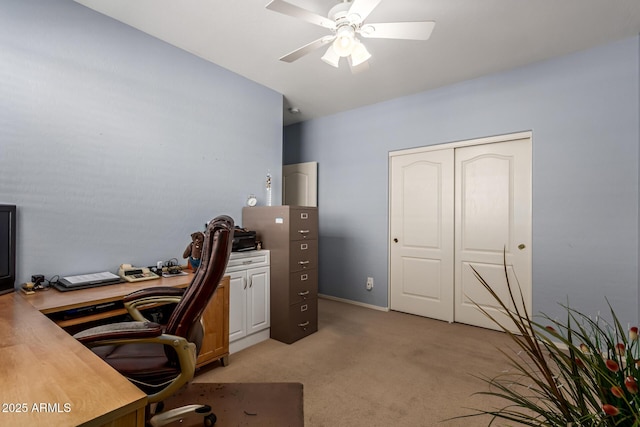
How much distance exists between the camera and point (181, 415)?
168cm

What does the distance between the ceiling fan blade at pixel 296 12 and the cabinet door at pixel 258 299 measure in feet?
6.74

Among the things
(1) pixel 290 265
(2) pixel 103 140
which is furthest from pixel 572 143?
(2) pixel 103 140

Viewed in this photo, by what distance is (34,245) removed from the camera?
81.6 inches

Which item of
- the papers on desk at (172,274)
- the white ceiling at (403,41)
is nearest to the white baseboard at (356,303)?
the papers on desk at (172,274)

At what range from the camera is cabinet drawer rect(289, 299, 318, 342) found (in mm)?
3023

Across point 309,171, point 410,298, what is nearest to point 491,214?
point 410,298

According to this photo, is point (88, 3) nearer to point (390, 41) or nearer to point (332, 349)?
point (390, 41)

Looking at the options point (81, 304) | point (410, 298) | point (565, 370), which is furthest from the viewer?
point (410, 298)

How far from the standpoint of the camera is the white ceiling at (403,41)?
2.26m

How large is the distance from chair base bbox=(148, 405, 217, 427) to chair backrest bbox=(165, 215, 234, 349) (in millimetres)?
556

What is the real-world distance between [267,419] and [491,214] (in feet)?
9.49

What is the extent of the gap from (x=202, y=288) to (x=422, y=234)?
9.85 ft

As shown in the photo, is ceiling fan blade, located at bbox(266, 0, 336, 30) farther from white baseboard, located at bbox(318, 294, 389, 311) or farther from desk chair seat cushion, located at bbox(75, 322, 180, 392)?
white baseboard, located at bbox(318, 294, 389, 311)

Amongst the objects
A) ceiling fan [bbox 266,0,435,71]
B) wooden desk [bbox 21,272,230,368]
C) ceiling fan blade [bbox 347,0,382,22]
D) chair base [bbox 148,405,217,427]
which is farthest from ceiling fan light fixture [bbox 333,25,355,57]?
chair base [bbox 148,405,217,427]
